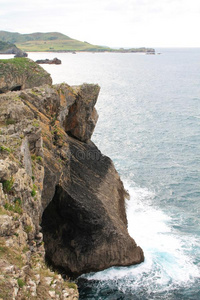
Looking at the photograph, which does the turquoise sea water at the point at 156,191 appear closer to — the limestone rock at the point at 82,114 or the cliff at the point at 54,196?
the cliff at the point at 54,196

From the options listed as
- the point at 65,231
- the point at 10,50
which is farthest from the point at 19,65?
the point at 10,50

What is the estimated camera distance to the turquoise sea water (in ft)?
87.3

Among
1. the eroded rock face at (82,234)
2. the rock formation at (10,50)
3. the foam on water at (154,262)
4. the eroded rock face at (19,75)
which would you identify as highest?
the rock formation at (10,50)

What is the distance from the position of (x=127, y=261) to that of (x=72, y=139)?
14982mm

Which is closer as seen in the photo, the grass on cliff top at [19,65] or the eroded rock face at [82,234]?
the eroded rock face at [82,234]

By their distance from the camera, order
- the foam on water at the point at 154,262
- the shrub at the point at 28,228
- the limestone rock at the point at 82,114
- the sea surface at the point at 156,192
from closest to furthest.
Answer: the shrub at the point at 28,228 < the sea surface at the point at 156,192 < the foam on water at the point at 154,262 < the limestone rock at the point at 82,114

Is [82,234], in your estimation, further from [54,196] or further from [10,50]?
[10,50]

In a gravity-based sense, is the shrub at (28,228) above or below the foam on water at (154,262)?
above

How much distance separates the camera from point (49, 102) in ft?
101

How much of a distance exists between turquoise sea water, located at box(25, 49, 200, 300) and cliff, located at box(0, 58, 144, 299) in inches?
87.2

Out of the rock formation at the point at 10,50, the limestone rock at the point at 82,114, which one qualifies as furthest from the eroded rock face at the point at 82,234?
the rock formation at the point at 10,50

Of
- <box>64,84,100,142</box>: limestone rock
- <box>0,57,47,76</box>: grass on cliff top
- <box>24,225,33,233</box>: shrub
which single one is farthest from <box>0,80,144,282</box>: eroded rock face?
<box>0,57,47,76</box>: grass on cliff top

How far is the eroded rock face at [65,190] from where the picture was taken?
22562mm

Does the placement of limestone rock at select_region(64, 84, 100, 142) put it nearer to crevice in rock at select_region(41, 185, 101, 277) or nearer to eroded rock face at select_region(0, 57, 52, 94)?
eroded rock face at select_region(0, 57, 52, 94)
